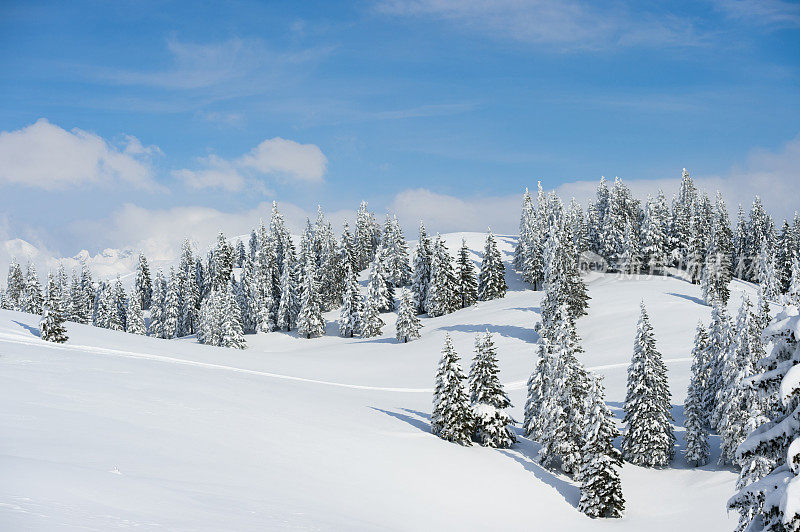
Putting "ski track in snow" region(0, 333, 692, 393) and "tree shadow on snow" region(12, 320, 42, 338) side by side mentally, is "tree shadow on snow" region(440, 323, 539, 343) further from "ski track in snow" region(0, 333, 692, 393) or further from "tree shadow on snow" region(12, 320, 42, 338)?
"tree shadow on snow" region(12, 320, 42, 338)

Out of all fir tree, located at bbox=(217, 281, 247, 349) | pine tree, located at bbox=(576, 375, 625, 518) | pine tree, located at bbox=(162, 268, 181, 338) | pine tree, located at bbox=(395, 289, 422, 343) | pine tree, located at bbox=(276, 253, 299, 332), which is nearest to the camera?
pine tree, located at bbox=(576, 375, 625, 518)

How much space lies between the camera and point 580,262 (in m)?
102

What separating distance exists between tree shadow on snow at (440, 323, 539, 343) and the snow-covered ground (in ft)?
46.2

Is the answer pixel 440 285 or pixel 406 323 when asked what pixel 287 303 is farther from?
pixel 406 323

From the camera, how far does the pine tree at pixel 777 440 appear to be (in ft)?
27.1

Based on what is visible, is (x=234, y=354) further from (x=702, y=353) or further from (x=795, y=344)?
(x=795, y=344)

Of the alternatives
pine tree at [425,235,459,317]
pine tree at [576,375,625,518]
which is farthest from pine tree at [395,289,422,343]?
pine tree at [576,375,625,518]

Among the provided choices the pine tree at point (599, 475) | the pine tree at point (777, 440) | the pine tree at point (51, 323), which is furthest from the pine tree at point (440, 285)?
the pine tree at point (777, 440)

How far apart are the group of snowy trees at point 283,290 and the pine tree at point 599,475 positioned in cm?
4598

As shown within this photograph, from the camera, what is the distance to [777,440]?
9.09 m

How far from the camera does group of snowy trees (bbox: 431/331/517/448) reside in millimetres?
31078

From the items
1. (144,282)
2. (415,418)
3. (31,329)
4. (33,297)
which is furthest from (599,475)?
(144,282)

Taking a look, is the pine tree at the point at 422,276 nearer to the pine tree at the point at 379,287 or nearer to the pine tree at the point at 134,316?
the pine tree at the point at 379,287

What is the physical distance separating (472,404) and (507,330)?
123 ft
